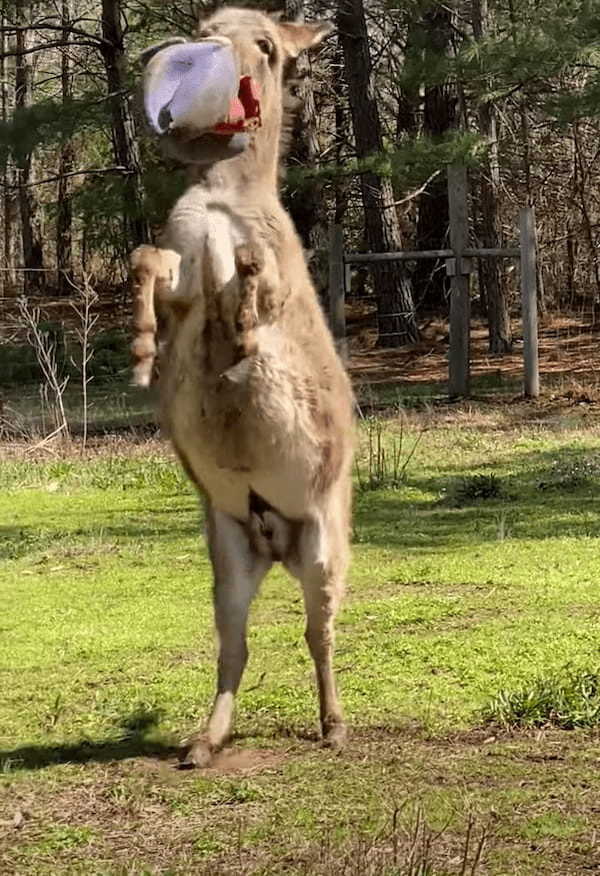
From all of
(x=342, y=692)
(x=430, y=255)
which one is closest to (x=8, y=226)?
(x=430, y=255)

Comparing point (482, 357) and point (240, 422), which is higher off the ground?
point (240, 422)

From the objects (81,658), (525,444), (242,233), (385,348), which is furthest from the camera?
(385,348)

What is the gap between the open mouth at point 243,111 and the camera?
4.33 m

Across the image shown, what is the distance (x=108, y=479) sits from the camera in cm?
1238

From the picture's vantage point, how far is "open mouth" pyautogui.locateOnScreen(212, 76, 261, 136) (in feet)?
14.2

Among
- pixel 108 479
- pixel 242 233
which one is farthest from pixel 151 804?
pixel 108 479

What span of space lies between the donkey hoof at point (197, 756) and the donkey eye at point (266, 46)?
2.30 metres

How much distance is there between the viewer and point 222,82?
4234 mm

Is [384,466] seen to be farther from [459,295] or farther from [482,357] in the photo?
[482,357]

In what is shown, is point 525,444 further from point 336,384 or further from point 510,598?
point 336,384

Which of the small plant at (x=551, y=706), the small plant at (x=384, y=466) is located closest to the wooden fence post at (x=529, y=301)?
the small plant at (x=384, y=466)

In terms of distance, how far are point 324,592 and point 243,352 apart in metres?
0.98

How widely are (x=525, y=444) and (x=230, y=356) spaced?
9.10 m

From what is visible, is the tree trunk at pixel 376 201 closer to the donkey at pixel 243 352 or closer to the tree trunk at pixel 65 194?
the tree trunk at pixel 65 194
